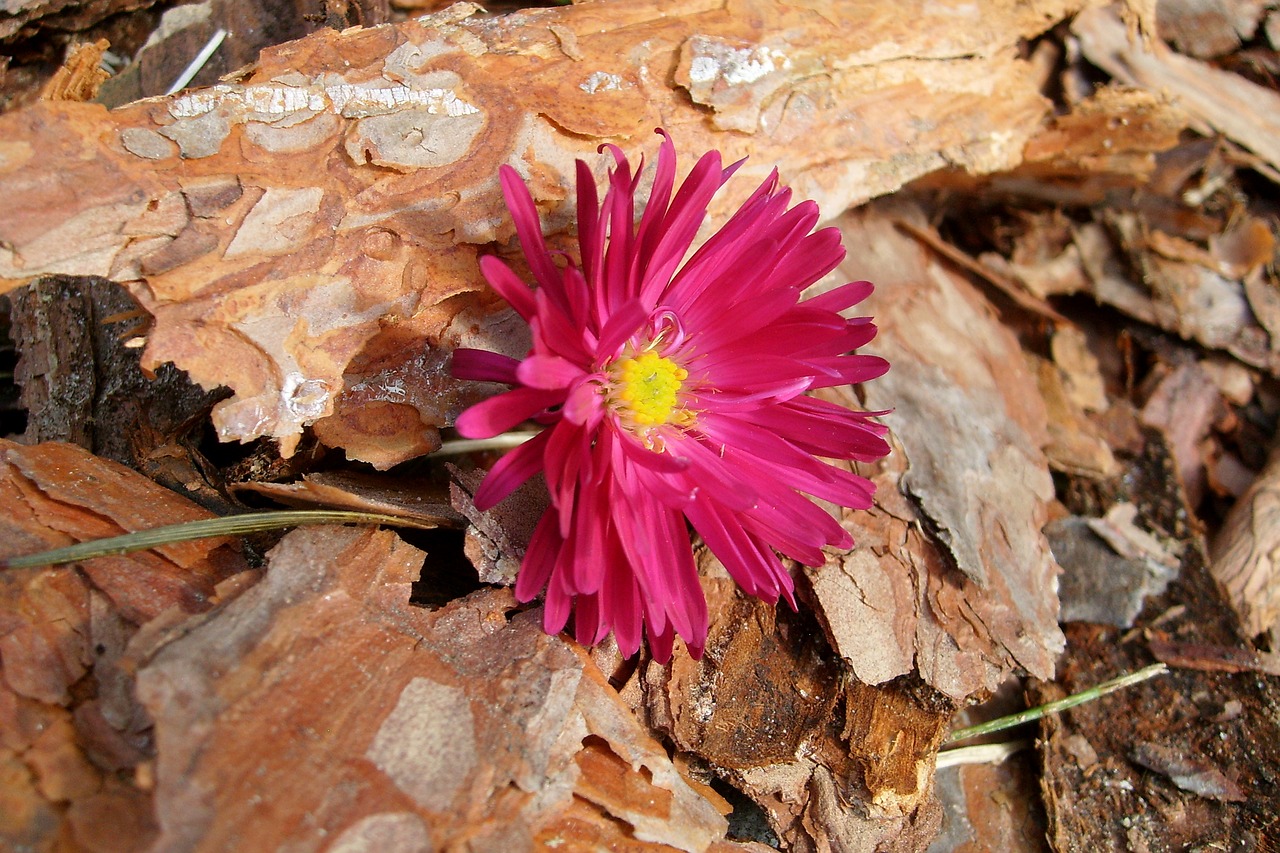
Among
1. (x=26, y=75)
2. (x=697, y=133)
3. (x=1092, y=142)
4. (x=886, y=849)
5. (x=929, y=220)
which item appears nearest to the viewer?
(x=886, y=849)

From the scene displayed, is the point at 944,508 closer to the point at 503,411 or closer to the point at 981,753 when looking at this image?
the point at 981,753

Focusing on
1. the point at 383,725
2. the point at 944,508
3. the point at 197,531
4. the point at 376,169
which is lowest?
the point at 944,508

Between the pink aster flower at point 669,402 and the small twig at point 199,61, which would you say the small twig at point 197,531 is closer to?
the pink aster flower at point 669,402

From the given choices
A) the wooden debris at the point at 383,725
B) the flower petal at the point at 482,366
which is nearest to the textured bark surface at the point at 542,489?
the wooden debris at the point at 383,725

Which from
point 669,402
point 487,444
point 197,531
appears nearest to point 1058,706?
point 669,402

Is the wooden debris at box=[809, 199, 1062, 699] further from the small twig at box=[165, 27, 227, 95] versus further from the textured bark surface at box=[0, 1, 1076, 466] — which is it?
the small twig at box=[165, 27, 227, 95]

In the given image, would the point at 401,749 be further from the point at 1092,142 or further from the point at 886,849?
the point at 1092,142

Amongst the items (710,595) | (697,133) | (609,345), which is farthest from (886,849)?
(697,133)
